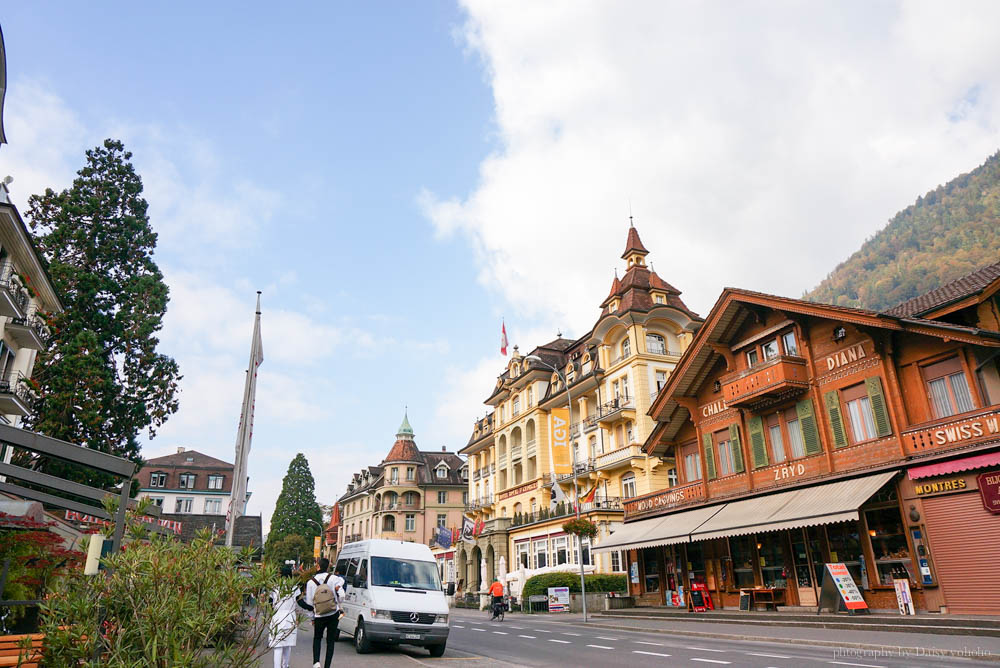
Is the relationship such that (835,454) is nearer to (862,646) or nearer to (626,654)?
→ (862,646)

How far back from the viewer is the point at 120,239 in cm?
2973

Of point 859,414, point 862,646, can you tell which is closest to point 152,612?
point 862,646

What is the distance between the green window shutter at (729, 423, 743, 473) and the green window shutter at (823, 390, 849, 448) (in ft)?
15.3

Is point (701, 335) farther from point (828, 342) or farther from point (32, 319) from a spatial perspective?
point (32, 319)

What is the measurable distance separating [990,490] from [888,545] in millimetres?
3772

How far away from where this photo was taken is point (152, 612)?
16.3 feet

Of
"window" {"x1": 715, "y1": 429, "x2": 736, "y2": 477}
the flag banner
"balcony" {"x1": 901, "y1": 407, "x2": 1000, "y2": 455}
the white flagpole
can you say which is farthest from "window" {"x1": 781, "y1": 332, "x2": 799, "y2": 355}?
the flag banner

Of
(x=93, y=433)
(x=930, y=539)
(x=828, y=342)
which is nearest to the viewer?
(x=930, y=539)

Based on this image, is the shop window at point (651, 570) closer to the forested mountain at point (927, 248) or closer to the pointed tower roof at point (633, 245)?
the pointed tower roof at point (633, 245)

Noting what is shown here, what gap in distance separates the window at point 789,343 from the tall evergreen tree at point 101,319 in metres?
27.2

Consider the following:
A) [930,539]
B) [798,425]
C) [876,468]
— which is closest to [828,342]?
[798,425]

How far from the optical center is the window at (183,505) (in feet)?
249

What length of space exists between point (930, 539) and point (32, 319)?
35247mm

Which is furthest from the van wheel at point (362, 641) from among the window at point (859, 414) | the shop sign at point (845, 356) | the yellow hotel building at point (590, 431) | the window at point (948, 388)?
the shop sign at point (845, 356)
